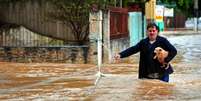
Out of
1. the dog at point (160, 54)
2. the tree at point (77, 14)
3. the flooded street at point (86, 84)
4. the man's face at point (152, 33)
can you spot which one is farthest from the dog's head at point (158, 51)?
the tree at point (77, 14)

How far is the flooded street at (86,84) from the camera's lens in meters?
11.1

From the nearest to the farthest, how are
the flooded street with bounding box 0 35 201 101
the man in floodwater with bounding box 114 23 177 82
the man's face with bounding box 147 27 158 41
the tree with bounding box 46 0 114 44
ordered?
the man's face with bounding box 147 27 158 41 → the man in floodwater with bounding box 114 23 177 82 → the flooded street with bounding box 0 35 201 101 → the tree with bounding box 46 0 114 44

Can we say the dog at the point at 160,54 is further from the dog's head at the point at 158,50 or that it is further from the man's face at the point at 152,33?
the man's face at the point at 152,33

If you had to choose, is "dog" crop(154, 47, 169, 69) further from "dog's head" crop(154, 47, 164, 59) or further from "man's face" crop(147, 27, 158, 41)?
"man's face" crop(147, 27, 158, 41)

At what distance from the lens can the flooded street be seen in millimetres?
11055

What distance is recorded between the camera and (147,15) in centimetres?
4078

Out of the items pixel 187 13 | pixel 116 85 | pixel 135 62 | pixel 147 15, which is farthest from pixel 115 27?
pixel 187 13

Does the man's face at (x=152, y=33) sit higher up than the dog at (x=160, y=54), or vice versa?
the man's face at (x=152, y=33)

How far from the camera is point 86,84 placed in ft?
45.3

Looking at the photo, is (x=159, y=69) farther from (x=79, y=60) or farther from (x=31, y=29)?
(x=31, y=29)

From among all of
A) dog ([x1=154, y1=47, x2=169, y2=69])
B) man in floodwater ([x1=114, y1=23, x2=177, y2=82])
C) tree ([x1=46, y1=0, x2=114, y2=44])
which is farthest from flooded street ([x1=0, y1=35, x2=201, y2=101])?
tree ([x1=46, y1=0, x2=114, y2=44])

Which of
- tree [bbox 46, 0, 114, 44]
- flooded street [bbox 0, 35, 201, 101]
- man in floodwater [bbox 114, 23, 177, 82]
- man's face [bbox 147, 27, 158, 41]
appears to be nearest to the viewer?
man's face [bbox 147, 27, 158, 41]

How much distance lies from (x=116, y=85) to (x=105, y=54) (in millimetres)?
8667

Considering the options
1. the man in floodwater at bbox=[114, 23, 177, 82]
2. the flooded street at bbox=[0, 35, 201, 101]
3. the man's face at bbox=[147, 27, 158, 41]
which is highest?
the man's face at bbox=[147, 27, 158, 41]
